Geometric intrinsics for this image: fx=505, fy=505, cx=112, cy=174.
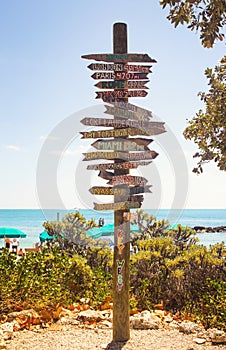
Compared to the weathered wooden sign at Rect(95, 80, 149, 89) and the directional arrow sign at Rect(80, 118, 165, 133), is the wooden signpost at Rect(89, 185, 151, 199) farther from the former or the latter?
the weathered wooden sign at Rect(95, 80, 149, 89)

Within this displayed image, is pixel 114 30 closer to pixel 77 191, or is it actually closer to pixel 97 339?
pixel 77 191

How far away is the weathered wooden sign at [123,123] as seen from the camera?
4.84 m

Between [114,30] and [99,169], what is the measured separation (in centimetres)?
137

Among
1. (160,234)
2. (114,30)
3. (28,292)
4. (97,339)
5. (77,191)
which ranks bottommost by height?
(97,339)

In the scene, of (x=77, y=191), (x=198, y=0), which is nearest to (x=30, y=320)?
(x=77, y=191)

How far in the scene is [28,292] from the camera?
589 cm

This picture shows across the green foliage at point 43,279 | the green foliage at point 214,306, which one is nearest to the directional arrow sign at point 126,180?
the green foliage at point 214,306

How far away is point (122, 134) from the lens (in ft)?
15.8

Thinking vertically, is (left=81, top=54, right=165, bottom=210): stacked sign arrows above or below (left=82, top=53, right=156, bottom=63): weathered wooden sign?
below

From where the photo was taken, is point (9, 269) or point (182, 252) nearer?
point (9, 269)

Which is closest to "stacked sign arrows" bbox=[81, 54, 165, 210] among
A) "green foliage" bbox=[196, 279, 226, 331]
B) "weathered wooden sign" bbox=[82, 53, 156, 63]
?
"weathered wooden sign" bbox=[82, 53, 156, 63]

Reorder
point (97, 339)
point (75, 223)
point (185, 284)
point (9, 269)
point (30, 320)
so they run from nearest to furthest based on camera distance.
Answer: point (97, 339)
point (30, 320)
point (9, 269)
point (185, 284)
point (75, 223)

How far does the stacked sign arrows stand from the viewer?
481 centimetres

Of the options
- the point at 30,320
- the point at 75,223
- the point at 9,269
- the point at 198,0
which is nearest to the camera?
the point at 198,0
